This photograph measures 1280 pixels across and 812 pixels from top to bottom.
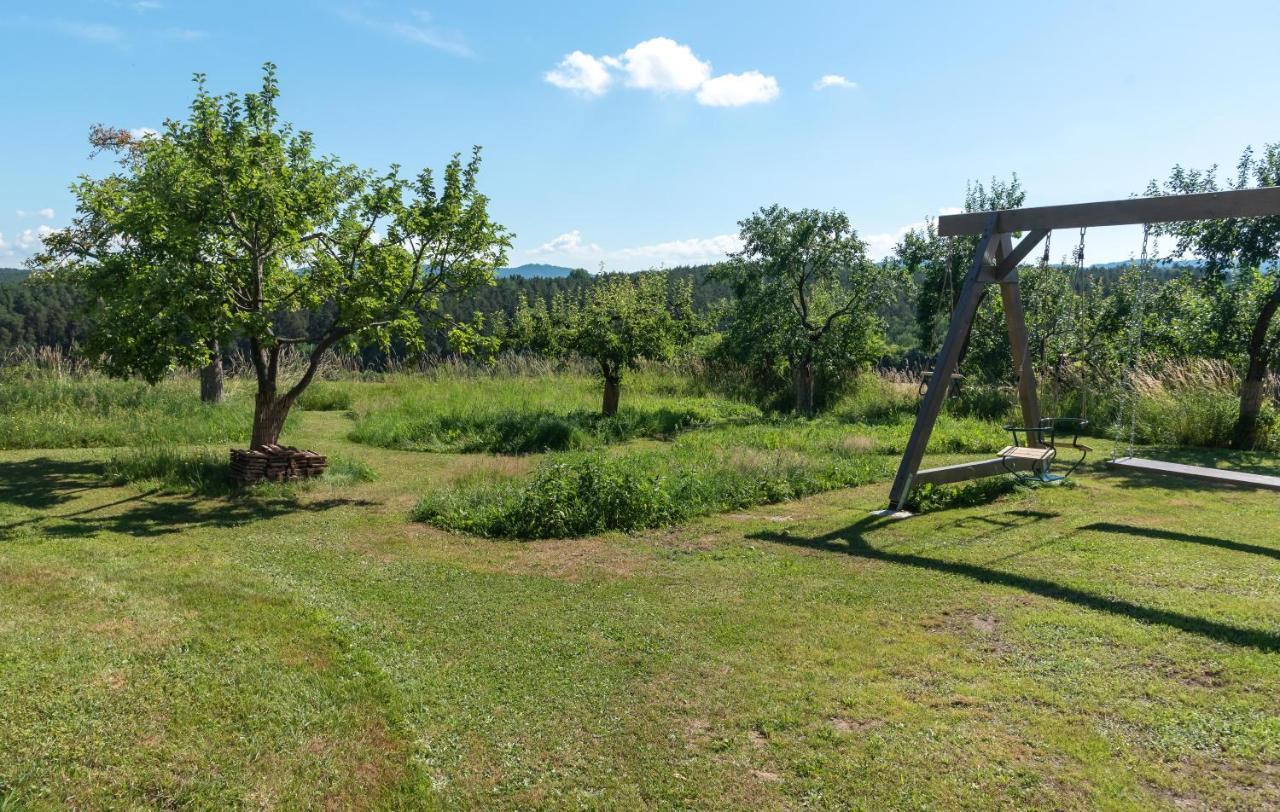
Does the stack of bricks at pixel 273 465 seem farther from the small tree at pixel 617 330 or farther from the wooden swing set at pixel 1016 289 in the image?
the wooden swing set at pixel 1016 289

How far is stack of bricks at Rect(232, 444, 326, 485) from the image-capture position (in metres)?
9.98

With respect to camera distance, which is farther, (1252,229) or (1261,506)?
(1252,229)

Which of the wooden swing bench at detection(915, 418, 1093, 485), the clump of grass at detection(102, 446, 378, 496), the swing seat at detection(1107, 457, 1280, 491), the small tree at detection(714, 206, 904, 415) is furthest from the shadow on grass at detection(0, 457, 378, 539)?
the small tree at detection(714, 206, 904, 415)

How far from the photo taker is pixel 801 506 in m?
9.19

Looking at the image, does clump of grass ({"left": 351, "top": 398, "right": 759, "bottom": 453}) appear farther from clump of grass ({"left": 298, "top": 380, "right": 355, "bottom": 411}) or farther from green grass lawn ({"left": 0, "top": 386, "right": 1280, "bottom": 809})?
green grass lawn ({"left": 0, "top": 386, "right": 1280, "bottom": 809})

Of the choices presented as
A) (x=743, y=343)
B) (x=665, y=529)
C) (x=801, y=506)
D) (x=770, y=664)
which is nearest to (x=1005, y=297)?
(x=801, y=506)

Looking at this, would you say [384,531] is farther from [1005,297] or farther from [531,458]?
[1005,297]

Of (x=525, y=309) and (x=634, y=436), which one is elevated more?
(x=525, y=309)

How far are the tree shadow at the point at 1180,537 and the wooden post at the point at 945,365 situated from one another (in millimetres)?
1721

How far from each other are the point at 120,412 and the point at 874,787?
1550 centimetres

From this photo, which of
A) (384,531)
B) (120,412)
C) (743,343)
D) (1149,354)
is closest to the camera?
(384,531)

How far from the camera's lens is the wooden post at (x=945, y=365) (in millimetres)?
8414

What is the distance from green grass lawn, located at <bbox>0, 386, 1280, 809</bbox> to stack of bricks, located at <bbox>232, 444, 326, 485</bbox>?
2.03 metres

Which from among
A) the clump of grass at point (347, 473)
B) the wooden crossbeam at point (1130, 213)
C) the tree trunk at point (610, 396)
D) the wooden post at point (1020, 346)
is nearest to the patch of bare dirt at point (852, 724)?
the wooden crossbeam at point (1130, 213)
